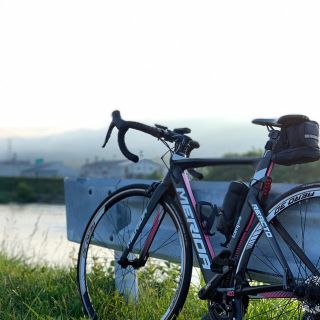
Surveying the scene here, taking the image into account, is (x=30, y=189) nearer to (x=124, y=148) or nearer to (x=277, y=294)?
(x=124, y=148)

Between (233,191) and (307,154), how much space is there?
52cm

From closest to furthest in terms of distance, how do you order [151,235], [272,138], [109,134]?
[272,138], [151,235], [109,134]

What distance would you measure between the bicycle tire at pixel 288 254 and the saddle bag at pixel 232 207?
163 mm

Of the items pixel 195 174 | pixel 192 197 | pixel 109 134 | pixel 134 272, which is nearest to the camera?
pixel 192 197

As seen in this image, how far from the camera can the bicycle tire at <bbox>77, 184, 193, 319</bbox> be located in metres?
3.67

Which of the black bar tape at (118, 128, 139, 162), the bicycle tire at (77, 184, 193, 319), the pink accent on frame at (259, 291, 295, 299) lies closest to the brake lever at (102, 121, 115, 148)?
the black bar tape at (118, 128, 139, 162)

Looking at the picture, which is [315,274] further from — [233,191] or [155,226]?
[155,226]

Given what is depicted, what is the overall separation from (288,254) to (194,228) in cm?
58

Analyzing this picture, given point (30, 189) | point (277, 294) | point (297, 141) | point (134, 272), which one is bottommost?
point (30, 189)

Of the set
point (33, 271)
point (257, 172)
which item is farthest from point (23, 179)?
point (257, 172)

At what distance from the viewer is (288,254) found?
10.5 ft

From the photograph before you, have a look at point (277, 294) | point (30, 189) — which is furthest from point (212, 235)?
point (30, 189)

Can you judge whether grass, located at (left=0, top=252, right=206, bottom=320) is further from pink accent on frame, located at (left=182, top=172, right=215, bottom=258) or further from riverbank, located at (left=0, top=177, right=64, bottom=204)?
riverbank, located at (left=0, top=177, right=64, bottom=204)

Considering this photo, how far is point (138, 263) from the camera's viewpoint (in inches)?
154
